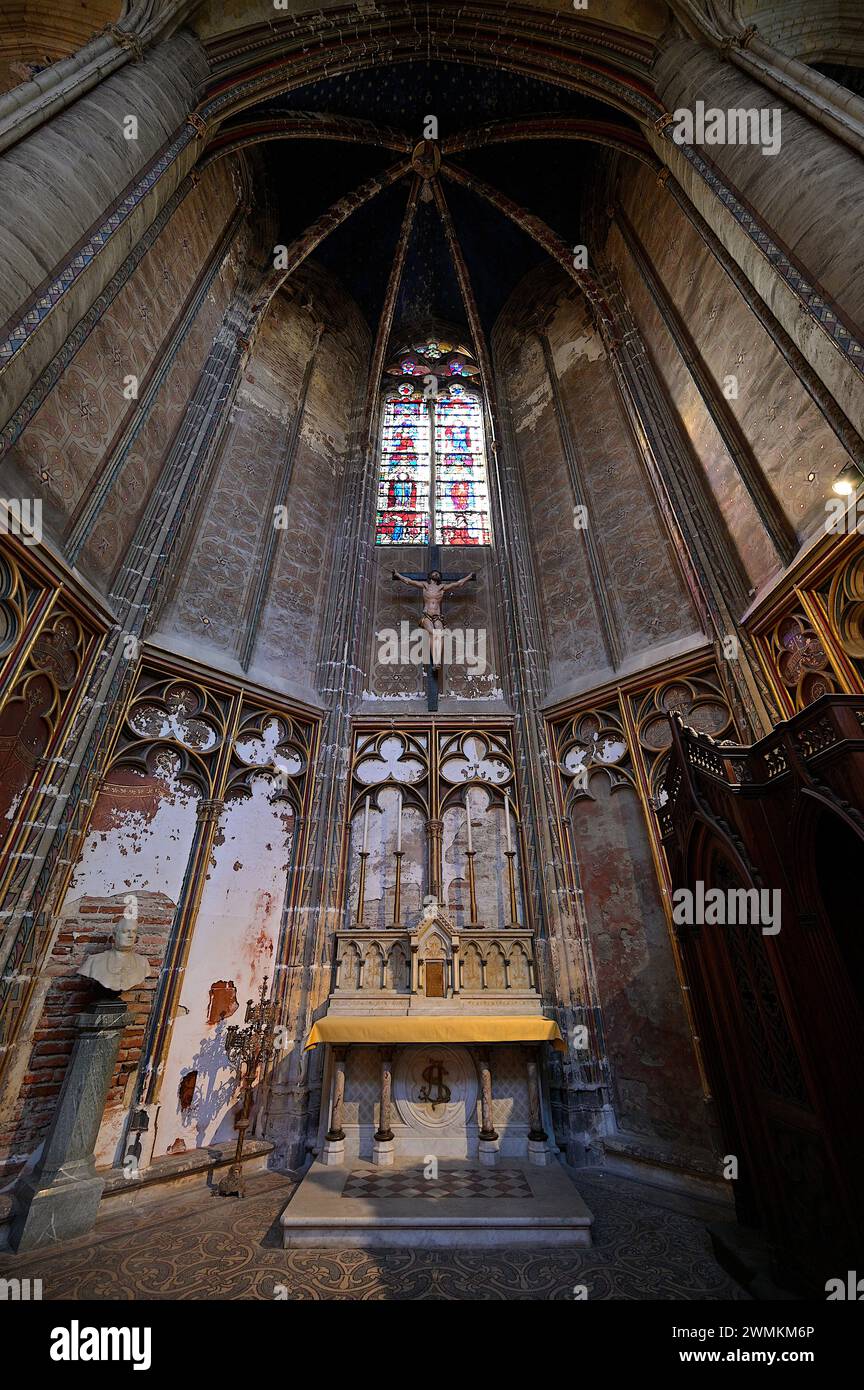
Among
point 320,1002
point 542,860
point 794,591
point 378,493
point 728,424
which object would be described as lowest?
point 320,1002

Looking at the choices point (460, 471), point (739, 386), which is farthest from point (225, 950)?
point (460, 471)

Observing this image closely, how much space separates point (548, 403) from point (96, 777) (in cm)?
1001

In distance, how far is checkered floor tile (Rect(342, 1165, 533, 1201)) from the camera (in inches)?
175

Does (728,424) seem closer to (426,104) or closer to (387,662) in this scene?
(387,662)

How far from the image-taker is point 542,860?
23.4 ft

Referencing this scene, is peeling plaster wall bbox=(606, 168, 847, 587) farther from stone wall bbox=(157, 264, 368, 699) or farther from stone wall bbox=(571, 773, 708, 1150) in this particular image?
stone wall bbox=(157, 264, 368, 699)

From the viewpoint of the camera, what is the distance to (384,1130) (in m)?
5.32

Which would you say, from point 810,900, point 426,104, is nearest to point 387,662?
point 810,900

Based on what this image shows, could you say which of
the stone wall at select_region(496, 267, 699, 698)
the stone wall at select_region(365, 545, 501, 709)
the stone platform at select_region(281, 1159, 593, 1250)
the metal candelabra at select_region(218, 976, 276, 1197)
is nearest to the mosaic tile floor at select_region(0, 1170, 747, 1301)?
the stone platform at select_region(281, 1159, 593, 1250)

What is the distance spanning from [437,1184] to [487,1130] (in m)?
0.81

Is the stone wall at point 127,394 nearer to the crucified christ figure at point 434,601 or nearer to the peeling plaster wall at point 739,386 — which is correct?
the crucified christ figure at point 434,601

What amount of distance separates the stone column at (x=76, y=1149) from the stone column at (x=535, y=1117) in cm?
363

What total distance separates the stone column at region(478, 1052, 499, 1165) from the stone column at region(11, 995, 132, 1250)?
316 cm

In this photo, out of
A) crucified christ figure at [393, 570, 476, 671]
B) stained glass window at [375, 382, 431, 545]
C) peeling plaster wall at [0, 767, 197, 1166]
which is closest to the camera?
peeling plaster wall at [0, 767, 197, 1166]
